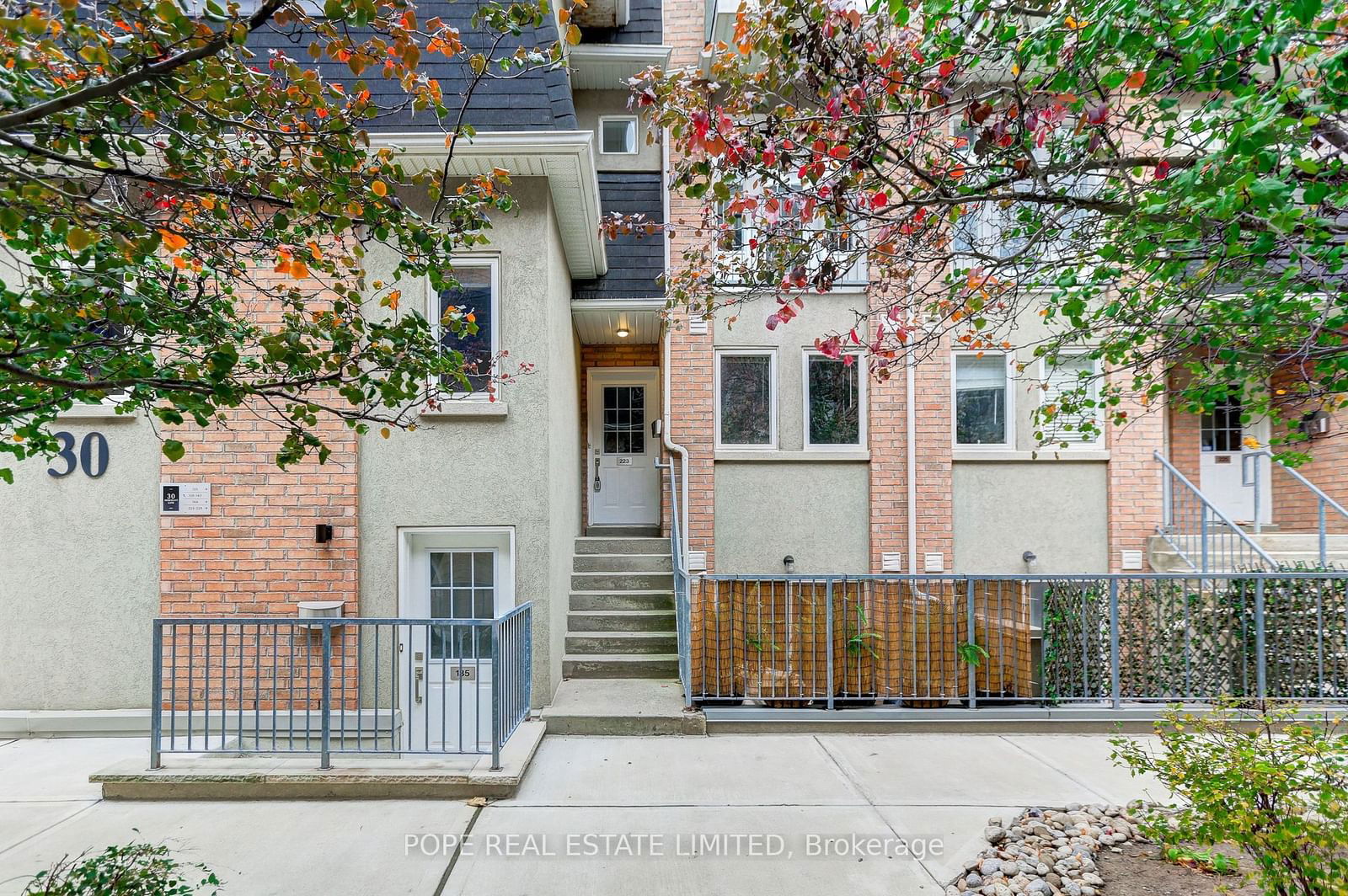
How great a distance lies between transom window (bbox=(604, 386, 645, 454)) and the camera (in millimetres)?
9320

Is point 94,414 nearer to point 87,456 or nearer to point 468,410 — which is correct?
point 87,456

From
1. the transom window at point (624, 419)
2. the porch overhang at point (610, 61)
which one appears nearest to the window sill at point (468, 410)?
the transom window at point (624, 419)

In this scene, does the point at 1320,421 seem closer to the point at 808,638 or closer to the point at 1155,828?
the point at 808,638

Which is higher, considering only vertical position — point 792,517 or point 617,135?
point 617,135

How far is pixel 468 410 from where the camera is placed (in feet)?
18.0

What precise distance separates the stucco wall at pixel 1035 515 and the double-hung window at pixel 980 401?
0.38 metres

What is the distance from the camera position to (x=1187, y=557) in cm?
731

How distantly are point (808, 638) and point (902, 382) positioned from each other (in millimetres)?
3753

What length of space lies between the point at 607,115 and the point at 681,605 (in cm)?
657

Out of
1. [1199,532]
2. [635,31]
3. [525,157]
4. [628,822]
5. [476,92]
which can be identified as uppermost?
[635,31]

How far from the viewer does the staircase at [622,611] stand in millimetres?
6188

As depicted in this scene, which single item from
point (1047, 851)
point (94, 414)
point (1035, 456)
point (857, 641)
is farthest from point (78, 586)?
point (1035, 456)

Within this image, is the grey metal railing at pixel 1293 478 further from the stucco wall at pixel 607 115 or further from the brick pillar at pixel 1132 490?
the stucco wall at pixel 607 115

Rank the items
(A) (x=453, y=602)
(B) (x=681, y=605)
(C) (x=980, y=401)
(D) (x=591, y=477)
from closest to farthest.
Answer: (A) (x=453, y=602) → (B) (x=681, y=605) → (C) (x=980, y=401) → (D) (x=591, y=477)
